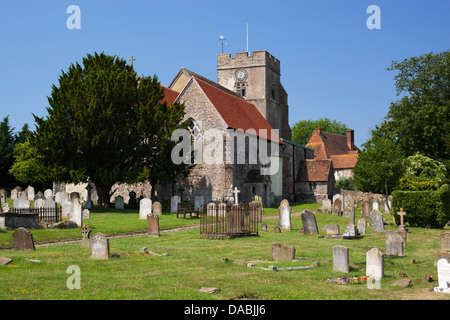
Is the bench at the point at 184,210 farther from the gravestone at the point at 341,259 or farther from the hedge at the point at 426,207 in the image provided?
the gravestone at the point at 341,259

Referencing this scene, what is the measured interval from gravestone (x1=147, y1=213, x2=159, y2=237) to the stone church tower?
35132mm

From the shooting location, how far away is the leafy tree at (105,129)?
100ft

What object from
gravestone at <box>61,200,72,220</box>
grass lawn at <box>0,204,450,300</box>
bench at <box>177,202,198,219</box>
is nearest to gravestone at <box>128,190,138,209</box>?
bench at <box>177,202,198,219</box>

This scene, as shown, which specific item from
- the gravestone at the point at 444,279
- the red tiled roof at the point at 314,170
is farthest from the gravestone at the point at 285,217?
the red tiled roof at the point at 314,170

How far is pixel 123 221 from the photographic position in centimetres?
2484

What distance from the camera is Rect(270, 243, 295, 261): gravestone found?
1387cm

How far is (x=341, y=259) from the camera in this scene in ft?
40.1

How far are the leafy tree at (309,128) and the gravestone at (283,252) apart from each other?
79.2 metres

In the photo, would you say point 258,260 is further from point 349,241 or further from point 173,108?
point 173,108

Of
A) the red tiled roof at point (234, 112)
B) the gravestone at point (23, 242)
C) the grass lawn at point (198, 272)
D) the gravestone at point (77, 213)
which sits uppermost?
the red tiled roof at point (234, 112)

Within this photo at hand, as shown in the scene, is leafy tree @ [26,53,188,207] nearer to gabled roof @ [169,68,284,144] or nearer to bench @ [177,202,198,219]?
bench @ [177,202,198,219]

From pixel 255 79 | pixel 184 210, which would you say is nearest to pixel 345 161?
pixel 255 79

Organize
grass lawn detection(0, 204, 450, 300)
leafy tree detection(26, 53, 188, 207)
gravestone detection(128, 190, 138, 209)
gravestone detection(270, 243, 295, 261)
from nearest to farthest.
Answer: grass lawn detection(0, 204, 450, 300)
gravestone detection(270, 243, 295, 261)
leafy tree detection(26, 53, 188, 207)
gravestone detection(128, 190, 138, 209)
